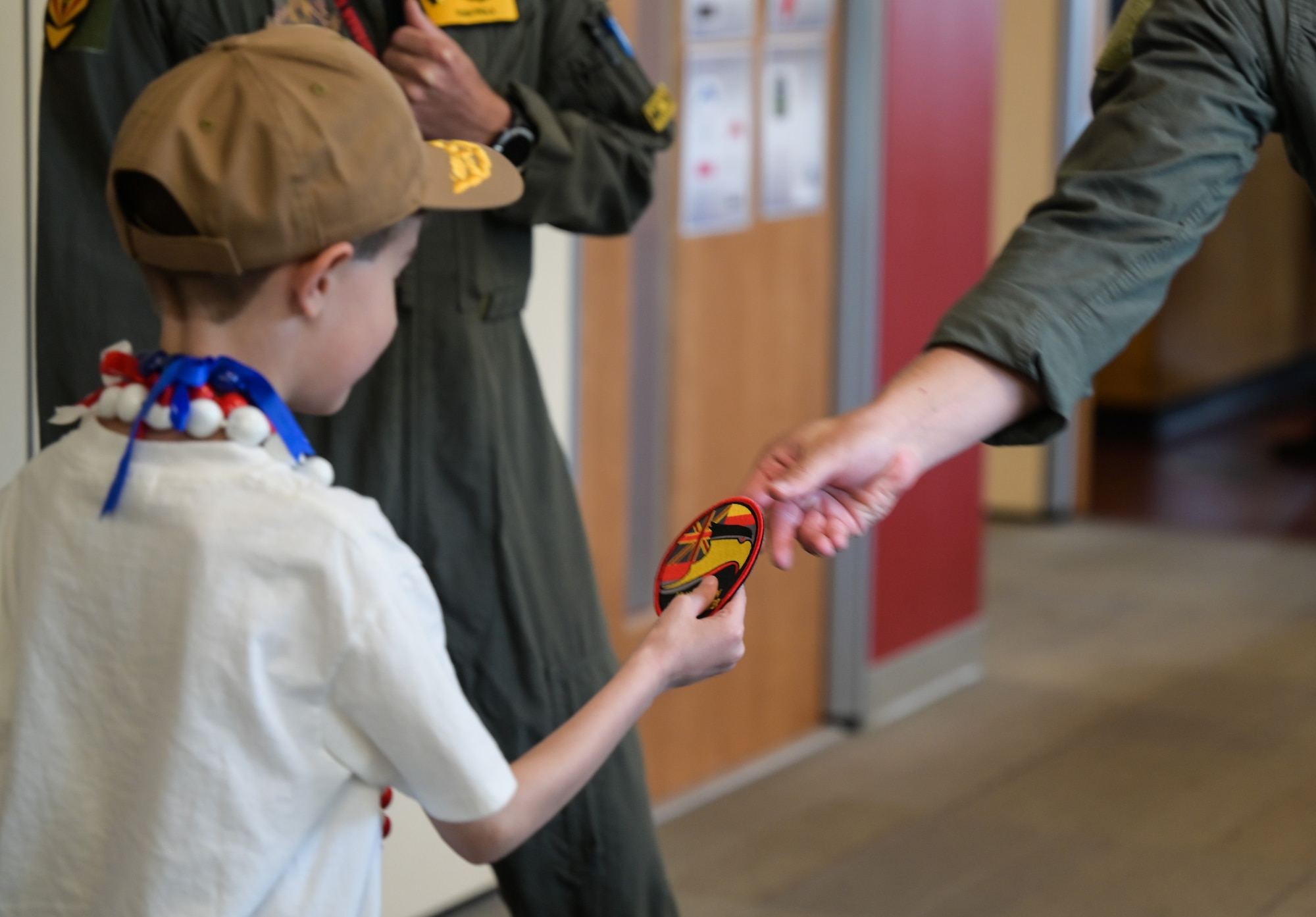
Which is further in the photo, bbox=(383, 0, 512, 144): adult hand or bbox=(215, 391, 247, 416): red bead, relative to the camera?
bbox=(383, 0, 512, 144): adult hand

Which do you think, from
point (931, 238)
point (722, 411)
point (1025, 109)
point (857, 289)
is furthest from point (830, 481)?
point (1025, 109)

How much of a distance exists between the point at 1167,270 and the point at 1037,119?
4.35 meters

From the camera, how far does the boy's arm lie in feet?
3.81

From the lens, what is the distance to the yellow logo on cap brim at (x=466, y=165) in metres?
1.31

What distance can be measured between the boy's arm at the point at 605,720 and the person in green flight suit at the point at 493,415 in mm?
508

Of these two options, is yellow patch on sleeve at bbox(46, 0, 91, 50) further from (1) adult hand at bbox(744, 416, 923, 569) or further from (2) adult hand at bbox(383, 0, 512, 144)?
(1) adult hand at bbox(744, 416, 923, 569)

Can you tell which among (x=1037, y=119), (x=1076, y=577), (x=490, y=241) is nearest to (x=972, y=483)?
(x=1076, y=577)

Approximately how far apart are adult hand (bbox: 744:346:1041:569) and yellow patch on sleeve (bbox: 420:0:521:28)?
63 cm

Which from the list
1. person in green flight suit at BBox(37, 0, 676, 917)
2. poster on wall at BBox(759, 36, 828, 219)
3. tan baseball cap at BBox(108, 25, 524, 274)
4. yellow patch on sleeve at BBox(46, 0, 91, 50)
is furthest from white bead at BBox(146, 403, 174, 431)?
poster on wall at BBox(759, 36, 828, 219)

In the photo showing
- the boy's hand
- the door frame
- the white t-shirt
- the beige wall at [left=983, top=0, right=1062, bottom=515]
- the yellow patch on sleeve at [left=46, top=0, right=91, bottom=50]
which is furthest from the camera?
the beige wall at [left=983, top=0, right=1062, bottom=515]

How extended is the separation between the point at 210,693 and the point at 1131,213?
36.8 inches

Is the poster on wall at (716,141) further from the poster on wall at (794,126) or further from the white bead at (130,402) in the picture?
the white bead at (130,402)

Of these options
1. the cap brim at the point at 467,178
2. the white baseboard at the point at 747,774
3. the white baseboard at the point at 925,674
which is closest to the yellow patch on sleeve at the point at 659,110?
the cap brim at the point at 467,178

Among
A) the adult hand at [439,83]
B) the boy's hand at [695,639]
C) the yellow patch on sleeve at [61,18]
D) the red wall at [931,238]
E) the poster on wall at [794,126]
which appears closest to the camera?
the boy's hand at [695,639]
